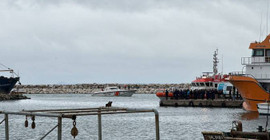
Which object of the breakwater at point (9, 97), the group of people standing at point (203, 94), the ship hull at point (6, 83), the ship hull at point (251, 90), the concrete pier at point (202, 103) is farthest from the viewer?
the ship hull at point (6, 83)

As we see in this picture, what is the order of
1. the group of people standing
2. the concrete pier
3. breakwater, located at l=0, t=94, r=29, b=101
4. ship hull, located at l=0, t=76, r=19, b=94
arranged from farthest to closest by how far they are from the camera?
ship hull, located at l=0, t=76, r=19, b=94
breakwater, located at l=0, t=94, r=29, b=101
the group of people standing
the concrete pier

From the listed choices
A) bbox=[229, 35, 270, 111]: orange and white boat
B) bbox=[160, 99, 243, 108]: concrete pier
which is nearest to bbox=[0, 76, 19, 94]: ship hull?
bbox=[160, 99, 243, 108]: concrete pier

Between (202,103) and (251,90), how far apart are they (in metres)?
16.3

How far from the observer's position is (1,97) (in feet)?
399

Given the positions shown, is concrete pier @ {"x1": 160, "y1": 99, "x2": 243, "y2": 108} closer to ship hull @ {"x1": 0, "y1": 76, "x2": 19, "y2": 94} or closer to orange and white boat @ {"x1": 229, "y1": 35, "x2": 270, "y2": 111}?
orange and white boat @ {"x1": 229, "y1": 35, "x2": 270, "y2": 111}

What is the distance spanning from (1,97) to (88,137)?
280ft

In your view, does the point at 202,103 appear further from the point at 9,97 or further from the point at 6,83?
the point at 6,83

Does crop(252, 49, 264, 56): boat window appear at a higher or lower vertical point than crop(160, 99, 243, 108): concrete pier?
higher

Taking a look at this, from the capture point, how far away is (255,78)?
5984 centimetres

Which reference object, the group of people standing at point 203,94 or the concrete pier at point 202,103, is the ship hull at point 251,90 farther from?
the group of people standing at point 203,94

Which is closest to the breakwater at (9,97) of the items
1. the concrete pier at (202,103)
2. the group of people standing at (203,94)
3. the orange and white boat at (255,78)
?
the concrete pier at (202,103)

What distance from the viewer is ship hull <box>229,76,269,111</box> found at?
57094mm

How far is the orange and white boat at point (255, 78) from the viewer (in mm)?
57312

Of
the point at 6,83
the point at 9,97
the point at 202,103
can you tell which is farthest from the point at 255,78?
the point at 6,83
